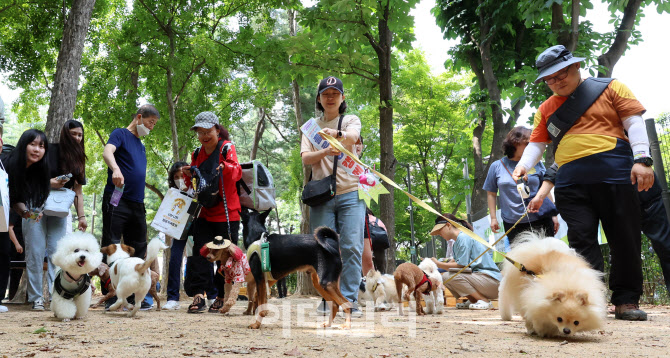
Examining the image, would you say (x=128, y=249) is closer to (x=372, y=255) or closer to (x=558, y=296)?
(x=372, y=255)

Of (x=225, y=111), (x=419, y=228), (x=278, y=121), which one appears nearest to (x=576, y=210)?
(x=225, y=111)

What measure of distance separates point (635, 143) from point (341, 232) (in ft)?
8.65

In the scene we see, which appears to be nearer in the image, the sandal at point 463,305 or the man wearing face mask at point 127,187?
the man wearing face mask at point 127,187

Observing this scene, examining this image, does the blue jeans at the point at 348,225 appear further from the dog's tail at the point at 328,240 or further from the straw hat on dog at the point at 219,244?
the straw hat on dog at the point at 219,244

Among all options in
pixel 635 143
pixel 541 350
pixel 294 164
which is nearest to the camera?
pixel 541 350

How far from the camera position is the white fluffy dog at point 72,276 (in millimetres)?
5023

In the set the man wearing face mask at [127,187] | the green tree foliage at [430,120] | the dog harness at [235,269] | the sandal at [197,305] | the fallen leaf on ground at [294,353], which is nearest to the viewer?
the fallen leaf on ground at [294,353]

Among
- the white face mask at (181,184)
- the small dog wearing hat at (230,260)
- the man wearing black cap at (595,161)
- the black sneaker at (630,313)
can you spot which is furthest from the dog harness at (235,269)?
the black sneaker at (630,313)

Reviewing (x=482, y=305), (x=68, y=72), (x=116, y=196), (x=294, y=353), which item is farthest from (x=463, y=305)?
(x=68, y=72)

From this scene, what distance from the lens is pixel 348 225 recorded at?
5160 mm

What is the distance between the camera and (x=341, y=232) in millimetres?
5207

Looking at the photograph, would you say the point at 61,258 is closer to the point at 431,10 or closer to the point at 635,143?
the point at 635,143

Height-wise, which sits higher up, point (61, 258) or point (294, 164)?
point (294, 164)

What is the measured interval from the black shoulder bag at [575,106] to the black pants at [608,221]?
520 mm
